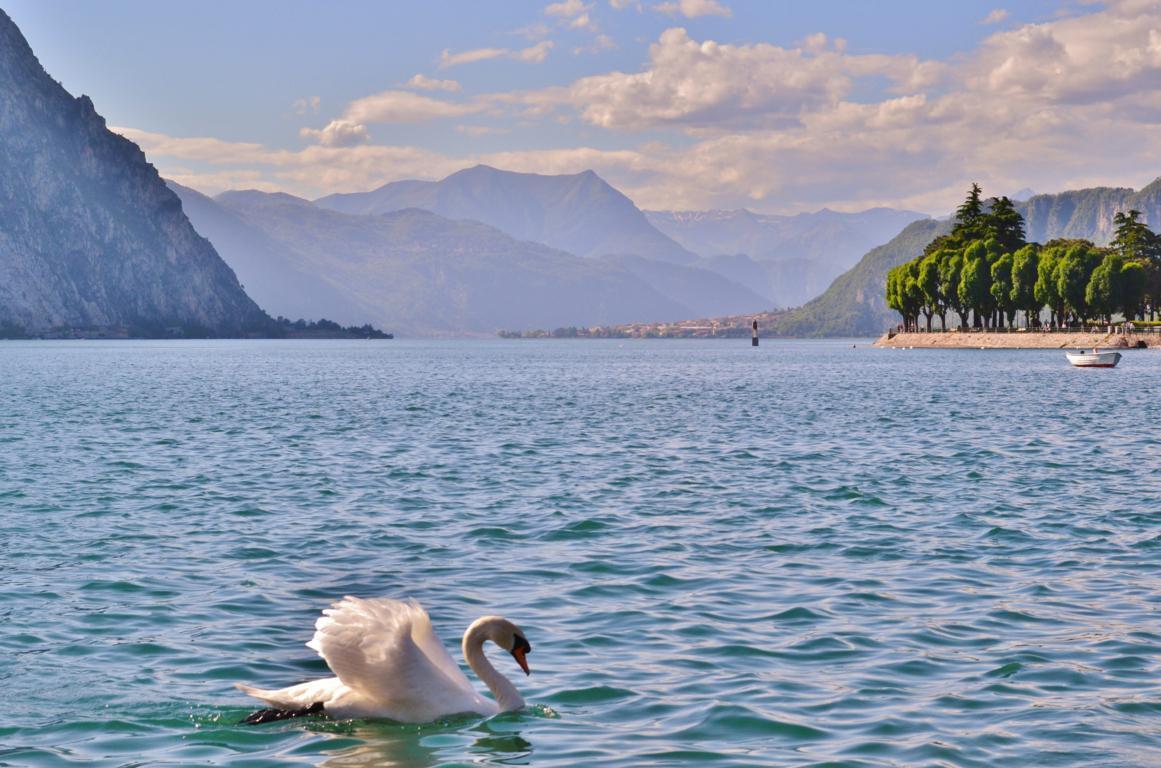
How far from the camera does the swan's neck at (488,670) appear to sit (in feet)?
47.7

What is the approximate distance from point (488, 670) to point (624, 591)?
738 centimetres

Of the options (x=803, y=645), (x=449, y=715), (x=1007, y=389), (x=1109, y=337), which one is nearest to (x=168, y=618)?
(x=449, y=715)

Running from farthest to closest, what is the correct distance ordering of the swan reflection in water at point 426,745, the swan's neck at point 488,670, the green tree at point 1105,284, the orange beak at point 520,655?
the green tree at point 1105,284
the swan's neck at point 488,670
the orange beak at point 520,655
the swan reflection in water at point 426,745

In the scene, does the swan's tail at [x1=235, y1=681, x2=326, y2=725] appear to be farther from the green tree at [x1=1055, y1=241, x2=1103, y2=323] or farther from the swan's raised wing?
the green tree at [x1=1055, y1=241, x2=1103, y2=323]

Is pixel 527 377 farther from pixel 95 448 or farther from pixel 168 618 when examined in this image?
pixel 168 618

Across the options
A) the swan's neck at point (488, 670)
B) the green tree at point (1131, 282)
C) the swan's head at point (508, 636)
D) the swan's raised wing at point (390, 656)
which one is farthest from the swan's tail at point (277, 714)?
the green tree at point (1131, 282)

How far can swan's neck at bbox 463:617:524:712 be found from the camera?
14.5 meters

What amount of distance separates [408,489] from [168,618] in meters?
17.5

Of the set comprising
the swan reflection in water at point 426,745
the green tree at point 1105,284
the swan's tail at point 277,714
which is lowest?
the swan reflection in water at point 426,745

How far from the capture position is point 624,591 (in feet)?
71.4

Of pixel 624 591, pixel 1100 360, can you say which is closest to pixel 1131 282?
pixel 1100 360

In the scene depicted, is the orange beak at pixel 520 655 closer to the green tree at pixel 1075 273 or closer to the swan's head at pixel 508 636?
the swan's head at pixel 508 636

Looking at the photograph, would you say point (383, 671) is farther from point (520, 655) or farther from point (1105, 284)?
point (1105, 284)

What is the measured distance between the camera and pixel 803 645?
1780 cm
